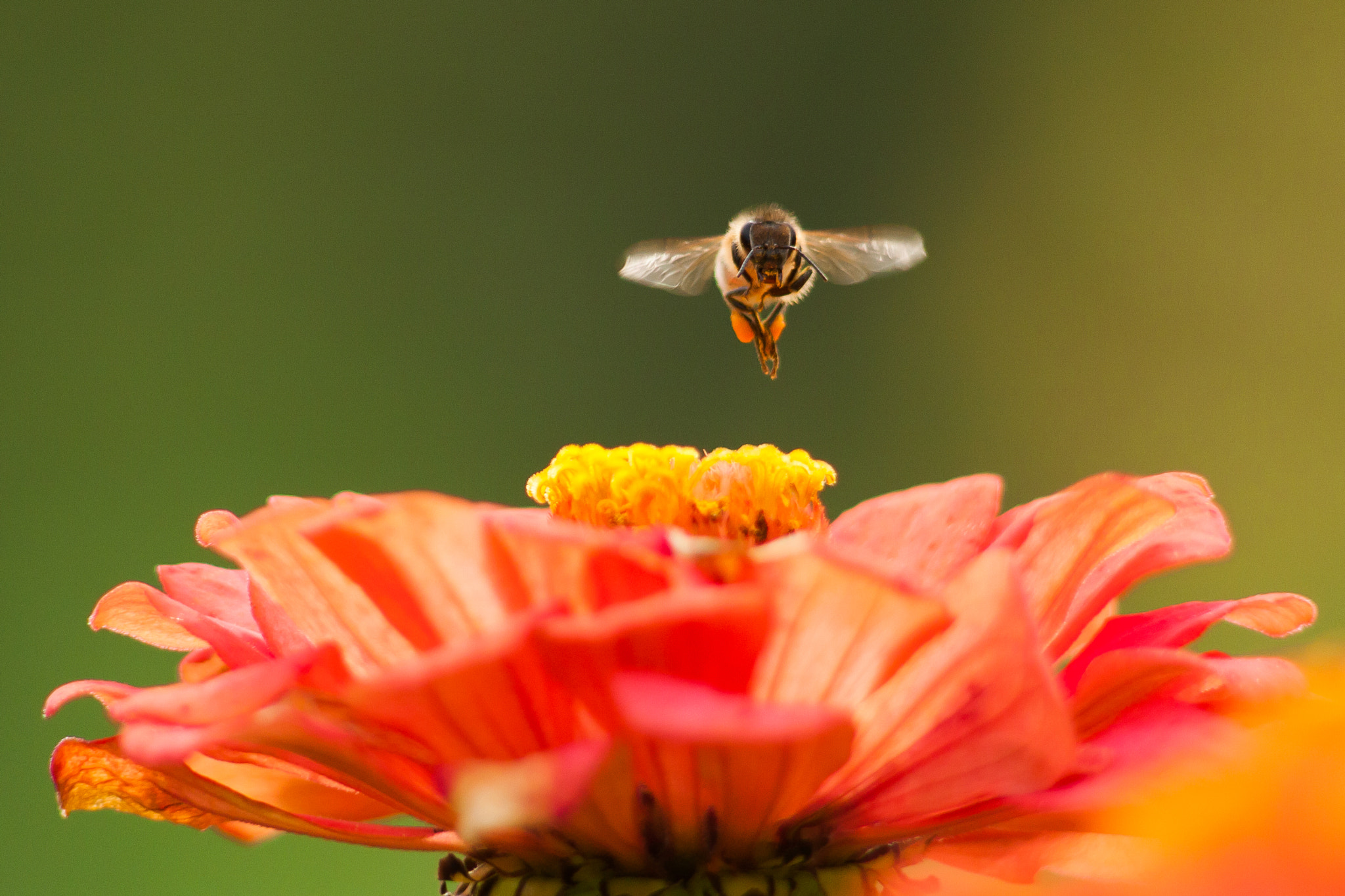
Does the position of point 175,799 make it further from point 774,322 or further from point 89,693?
point 774,322

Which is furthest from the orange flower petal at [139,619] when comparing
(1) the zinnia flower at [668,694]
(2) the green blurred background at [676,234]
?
(2) the green blurred background at [676,234]

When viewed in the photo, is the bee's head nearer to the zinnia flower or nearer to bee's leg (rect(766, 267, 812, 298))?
bee's leg (rect(766, 267, 812, 298))

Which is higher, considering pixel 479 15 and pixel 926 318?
pixel 479 15

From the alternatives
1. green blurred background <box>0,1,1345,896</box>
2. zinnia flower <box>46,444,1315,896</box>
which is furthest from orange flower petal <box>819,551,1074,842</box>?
green blurred background <box>0,1,1345,896</box>

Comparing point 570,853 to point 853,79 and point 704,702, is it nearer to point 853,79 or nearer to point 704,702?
point 704,702

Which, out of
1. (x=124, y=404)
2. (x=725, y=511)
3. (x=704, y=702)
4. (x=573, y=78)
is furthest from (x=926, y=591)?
(x=573, y=78)

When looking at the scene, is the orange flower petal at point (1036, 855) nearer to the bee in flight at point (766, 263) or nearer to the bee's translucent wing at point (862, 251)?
the bee in flight at point (766, 263)
